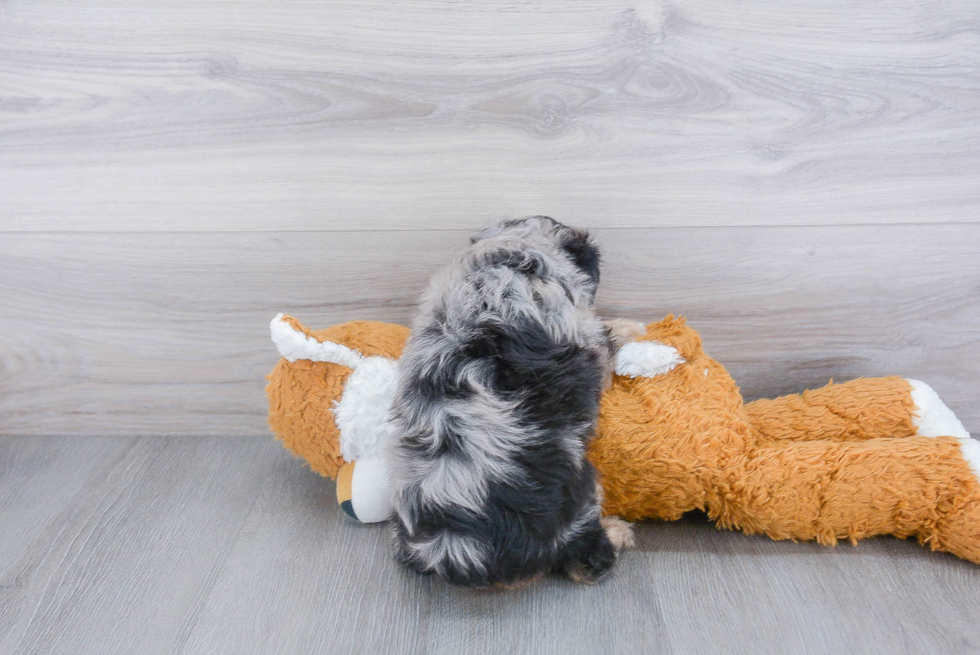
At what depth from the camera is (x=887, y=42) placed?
3.81ft

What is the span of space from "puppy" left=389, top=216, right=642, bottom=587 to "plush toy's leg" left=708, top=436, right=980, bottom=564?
0.85 ft

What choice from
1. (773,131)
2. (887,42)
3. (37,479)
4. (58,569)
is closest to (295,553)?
(58,569)

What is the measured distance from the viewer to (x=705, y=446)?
41.3 inches

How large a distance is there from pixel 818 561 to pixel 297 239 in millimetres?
1016

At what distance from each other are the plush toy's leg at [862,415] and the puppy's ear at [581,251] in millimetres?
397

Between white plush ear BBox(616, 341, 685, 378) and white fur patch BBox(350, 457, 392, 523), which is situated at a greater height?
white plush ear BBox(616, 341, 685, 378)

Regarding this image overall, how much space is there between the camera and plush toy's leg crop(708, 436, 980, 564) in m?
1.02

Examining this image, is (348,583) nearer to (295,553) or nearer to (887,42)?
(295,553)

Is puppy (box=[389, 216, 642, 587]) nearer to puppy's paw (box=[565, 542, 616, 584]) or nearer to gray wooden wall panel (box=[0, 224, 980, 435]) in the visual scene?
puppy's paw (box=[565, 542, 616, 584])

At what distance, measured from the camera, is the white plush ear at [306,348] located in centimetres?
A: 107

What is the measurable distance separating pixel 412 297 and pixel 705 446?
23.1 inches

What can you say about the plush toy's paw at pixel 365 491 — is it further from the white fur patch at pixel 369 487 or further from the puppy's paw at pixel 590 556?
the puppy's paw at pixel 590 556

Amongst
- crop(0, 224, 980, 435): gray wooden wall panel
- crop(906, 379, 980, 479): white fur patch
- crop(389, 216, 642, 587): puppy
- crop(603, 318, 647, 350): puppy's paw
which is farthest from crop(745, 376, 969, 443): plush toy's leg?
crop(389, 216, 642, 587): puppy

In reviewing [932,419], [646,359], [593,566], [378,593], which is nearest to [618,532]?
[593,566]
